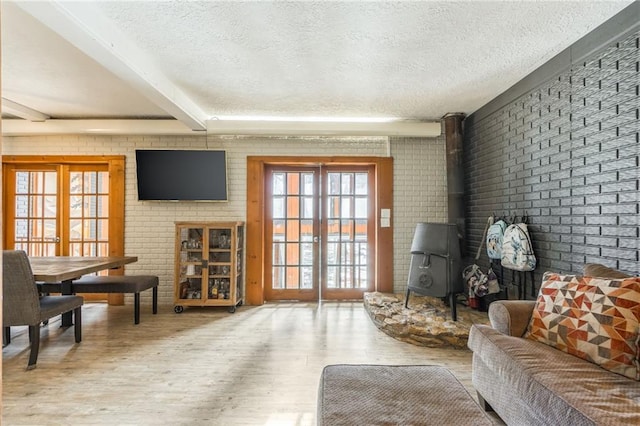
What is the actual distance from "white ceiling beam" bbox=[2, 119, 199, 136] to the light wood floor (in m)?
2.21

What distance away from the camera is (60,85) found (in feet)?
11.0

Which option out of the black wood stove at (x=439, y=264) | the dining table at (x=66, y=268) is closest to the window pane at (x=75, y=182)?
the dining table at (x=66, y=268)

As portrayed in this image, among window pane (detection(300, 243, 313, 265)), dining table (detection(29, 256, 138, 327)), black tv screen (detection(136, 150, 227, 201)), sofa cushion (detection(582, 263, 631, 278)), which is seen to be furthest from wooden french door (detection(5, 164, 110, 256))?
sofa cushion (detection(582, 263, 631, 278))

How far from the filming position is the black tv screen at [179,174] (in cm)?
443

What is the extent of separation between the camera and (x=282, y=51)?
267 centimetres

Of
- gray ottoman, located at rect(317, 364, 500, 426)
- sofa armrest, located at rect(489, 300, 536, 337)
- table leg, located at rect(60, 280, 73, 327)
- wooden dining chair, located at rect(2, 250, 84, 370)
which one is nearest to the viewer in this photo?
gray ottoman, located at rect(317, 364, 500, 426)

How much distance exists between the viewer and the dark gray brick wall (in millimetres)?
2172

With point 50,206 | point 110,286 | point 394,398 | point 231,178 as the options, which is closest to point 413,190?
point 231,178

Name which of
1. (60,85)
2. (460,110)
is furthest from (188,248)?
(460,110)

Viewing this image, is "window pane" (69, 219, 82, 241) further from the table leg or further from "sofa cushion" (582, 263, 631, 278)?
"sofa cushion" (582, 263, 631, 278)

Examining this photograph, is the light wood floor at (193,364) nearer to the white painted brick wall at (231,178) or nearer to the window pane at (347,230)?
the white painted brick wall at (231,178)

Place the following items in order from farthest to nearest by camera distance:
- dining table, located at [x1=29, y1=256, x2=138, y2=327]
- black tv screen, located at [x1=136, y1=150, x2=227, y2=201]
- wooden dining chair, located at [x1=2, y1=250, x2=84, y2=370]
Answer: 1. black tv screen, located at [x1=136, y1=150, x2=227, y2=201]
2. dining table, located at [x1=29, y1=256, x2=138, y2=327]
3. wooden dining chair, located at [x1=2, y1=250, x2=84, y2=370]

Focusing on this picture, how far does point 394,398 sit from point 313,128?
3.34m

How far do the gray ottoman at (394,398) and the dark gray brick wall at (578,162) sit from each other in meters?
1.55
